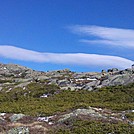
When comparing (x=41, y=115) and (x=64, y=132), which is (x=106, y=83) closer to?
(x=41, y=115)

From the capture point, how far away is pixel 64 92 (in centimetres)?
4884

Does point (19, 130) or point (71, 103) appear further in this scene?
point (71, 103)

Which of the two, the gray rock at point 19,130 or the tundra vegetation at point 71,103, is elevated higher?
the tundra vegetation at point 71,103

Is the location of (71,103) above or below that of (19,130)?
above

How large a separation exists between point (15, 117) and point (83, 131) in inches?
324

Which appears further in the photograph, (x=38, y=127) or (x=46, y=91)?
(x=46, y=91)

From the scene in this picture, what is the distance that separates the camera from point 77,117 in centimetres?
2436

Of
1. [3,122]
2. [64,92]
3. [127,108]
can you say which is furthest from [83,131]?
[64,92]

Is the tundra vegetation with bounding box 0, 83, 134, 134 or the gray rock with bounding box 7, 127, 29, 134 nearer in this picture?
the gray rock with bounding box 7, 127, 29, 134

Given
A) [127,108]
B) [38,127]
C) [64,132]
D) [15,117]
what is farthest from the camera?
[127,108]

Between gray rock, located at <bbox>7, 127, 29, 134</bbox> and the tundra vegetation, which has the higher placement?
the tundra vegetation

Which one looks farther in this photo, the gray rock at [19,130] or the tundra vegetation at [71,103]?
the tundra vegetation at [71,103]

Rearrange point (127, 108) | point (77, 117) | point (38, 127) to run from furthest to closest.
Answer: point (127, 108), point (77, 117), point (38, 127)

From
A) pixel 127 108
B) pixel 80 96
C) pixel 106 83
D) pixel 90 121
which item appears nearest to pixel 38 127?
pixel 90 121
